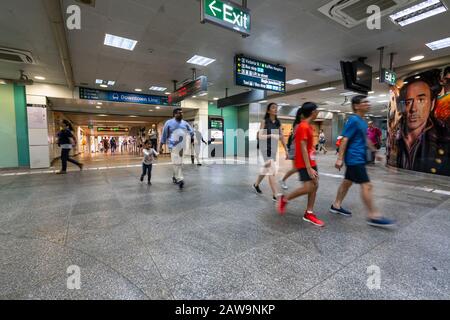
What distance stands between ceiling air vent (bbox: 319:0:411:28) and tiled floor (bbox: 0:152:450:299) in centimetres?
330

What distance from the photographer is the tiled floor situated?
4.88ft

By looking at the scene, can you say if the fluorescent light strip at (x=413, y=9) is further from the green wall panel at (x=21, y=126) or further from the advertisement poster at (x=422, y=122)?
the green wall panel at (x=21, y=126)

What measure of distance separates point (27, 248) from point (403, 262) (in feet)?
11.0

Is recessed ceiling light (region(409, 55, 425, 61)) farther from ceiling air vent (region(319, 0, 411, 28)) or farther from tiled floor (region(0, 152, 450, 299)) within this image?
tiled floor (region(0, 152, 450, 299))

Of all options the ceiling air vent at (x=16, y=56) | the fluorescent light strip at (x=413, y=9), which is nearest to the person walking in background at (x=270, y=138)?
the fluorescent light strip at (x=413, y=9)

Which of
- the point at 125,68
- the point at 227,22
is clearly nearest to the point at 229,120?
the point at 125,68

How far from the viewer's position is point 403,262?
1.81 meters

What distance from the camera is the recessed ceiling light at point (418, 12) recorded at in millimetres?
3805

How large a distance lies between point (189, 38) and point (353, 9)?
10.7 feet

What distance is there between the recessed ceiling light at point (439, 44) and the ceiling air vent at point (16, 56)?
32.8 ft

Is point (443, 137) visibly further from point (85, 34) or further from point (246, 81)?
point (85, 34)
